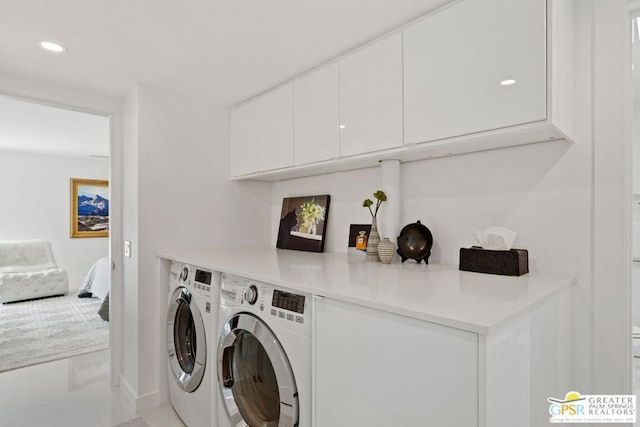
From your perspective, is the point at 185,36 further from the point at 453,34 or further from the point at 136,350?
the point at 136,350

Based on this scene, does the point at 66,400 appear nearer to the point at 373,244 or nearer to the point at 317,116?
the point at 373,244

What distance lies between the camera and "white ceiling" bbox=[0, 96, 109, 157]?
3.29 m

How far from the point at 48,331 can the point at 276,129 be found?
3429 millimetres

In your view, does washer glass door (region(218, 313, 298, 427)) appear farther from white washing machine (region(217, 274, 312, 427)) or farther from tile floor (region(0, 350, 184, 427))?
tile floor (region(0, 350, 184, 427))

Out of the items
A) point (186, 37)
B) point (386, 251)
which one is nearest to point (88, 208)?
point (186, 37)

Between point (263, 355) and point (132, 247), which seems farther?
point (132, 247)

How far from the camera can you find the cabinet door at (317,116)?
1.86 metres

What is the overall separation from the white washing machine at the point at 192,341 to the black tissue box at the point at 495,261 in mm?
1255

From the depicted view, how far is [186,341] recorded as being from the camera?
215 cm

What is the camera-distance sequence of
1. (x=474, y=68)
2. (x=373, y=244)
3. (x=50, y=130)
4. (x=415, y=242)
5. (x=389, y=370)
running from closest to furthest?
(x=389, y=370)
(x=474, y=68)
(x=415, y=242)
(x=373, y=244)
(x=50, y=130)

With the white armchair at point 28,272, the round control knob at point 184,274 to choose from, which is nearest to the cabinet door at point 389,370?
the round control knob at point 184,274

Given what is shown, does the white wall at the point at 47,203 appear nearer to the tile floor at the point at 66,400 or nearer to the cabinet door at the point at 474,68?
the tile floor at the point at 66,400

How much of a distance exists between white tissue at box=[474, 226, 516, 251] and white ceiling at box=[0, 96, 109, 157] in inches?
136

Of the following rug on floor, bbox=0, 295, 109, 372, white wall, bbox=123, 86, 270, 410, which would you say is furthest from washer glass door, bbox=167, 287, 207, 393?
rug on floor, bbox=0, 295, 109, 372
